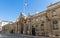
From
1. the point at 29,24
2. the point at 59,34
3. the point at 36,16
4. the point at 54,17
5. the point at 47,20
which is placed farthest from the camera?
the point at 29,24

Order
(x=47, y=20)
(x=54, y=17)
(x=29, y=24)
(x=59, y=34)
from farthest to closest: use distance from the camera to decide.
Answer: (x=29, y=24), (x=47, y=20), (x=54, y=17), (x=59, y=34)

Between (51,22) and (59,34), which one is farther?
(51,22)

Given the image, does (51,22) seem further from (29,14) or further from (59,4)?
(29,14)

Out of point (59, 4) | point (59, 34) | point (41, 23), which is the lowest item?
point (59, 34)

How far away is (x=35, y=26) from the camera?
136 feet

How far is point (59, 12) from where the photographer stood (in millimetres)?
31516

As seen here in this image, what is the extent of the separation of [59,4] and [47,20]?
6.00 m

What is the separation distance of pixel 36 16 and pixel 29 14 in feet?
25.5

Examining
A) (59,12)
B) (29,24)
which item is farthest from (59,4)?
(29,24)

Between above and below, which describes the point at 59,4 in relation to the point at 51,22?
above

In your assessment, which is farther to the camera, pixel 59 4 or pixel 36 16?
pixel 36 16

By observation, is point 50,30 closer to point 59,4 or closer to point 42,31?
point 42,31

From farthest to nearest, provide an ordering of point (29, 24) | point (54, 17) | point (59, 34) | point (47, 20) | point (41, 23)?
point (29, 24)
point (41, 23)
point (47, 20)
point (54, 17)
point (59, 34)

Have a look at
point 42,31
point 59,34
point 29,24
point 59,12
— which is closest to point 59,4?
point 59,12
